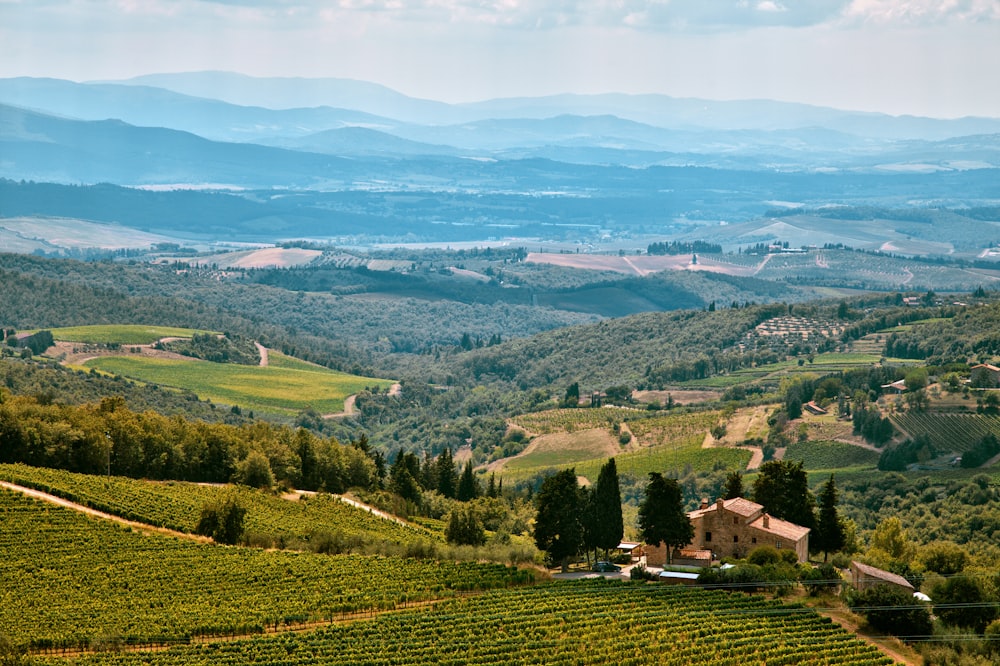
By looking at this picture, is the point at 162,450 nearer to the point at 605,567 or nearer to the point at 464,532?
the point at 464,532

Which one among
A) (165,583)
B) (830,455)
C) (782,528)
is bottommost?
(830,455)

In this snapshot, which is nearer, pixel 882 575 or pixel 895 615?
pixel 895 615

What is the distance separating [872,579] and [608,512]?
571 inches

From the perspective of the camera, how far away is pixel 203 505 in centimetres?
7425

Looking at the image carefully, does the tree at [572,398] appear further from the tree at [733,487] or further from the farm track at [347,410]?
the tree at [733,487]

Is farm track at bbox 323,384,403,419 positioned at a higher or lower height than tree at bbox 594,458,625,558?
lower

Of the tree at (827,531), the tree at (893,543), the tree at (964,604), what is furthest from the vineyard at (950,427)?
the tree at (964,604)

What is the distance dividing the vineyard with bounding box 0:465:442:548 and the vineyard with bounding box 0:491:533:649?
124 inches

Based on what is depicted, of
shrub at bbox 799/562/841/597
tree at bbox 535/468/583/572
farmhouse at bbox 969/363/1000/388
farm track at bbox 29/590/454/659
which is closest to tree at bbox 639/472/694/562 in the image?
tree at bbox 535/468/583/572

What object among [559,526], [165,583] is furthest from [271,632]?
[559,526]

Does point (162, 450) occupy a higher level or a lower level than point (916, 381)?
higher

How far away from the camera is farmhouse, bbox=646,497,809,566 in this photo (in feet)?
222

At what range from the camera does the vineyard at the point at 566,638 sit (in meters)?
50.6

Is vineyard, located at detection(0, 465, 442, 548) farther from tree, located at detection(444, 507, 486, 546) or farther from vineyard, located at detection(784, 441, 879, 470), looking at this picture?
vineyard, located at detection(784, 441, 879, 470)
